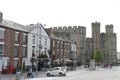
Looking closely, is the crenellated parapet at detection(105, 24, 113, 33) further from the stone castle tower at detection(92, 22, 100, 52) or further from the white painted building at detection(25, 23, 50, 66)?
the white painted building at detection(25, 23, 50, 66)

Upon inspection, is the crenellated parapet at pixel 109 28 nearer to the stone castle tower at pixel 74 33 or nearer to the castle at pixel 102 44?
the castle at pixel 102 44

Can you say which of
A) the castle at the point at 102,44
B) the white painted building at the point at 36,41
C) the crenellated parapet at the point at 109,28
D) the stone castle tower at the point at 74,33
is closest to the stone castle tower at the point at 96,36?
the castle at the point at 102,44

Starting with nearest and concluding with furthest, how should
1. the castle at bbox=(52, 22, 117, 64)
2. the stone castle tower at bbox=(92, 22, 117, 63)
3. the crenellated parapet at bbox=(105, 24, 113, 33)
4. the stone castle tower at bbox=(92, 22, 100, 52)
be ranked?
the castle at bbox=(52, 22, 117, 64) < the stone castle tower at bbox=(92, 22, 100, 52) < the stone castle tower at bbox=(92, 22, 117, 63) < the crenellated parapet at bbox=(105, 24, 113, 33)

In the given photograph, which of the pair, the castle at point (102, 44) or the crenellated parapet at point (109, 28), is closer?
the castle at point (102, 44)

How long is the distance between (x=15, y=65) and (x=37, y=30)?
36.4 ft

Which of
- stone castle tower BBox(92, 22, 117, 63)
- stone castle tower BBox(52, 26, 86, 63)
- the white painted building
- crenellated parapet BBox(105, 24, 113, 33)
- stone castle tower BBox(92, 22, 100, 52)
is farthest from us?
crenellated parapet BBox(105, 24, 113, 33)

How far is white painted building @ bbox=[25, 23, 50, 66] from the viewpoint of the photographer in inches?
2074

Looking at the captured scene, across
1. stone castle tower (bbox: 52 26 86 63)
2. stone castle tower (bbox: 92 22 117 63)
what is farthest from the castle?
stone castle tower (bbox: 52 26 86 63)

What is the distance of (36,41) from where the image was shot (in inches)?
2181

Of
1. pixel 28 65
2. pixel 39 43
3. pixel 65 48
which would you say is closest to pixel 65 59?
pixel 65 48

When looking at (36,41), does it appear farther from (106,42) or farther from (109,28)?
(109,28)

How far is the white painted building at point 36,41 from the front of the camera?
52.7 m

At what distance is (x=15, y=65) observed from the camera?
4769cm

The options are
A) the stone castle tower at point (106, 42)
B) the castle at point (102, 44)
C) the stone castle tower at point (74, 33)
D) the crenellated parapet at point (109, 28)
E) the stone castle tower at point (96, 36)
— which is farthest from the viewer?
the crenellated parapet at point (109, 28)
